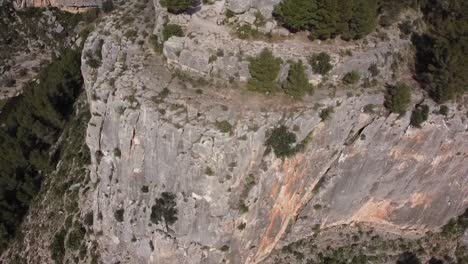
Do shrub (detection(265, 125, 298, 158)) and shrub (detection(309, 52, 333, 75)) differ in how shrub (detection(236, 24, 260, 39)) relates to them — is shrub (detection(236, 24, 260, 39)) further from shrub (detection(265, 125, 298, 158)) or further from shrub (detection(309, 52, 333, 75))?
shrub (detection(265, 125, 298, 158))

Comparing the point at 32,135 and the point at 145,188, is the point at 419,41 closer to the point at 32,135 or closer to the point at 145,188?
the point at 145,188

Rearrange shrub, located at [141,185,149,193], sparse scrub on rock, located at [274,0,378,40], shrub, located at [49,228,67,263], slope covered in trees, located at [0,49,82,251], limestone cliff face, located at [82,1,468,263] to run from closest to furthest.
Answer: limestone cliff face, located at [82,1,468,263] → sparse scrub on rock, located at [274,0,378,40] → shrub, located at [141,185,149,193] → shrub, located at [49,228,67,263] → slope covered in trees, located at [0,49,82,251]

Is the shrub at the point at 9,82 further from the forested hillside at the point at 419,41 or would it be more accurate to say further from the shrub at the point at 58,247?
the forested hillside at the point at 419,41

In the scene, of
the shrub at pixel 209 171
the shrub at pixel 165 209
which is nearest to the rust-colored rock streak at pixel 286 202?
the shrub at pixel 209 171

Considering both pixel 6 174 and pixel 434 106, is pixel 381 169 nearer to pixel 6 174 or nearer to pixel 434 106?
pixel 434 106

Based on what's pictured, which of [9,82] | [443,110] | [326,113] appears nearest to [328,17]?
[326,113]

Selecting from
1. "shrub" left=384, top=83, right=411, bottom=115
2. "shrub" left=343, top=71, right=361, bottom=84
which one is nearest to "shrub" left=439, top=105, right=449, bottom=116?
"shrub" left=384, top=83, right=411, bottom=115
